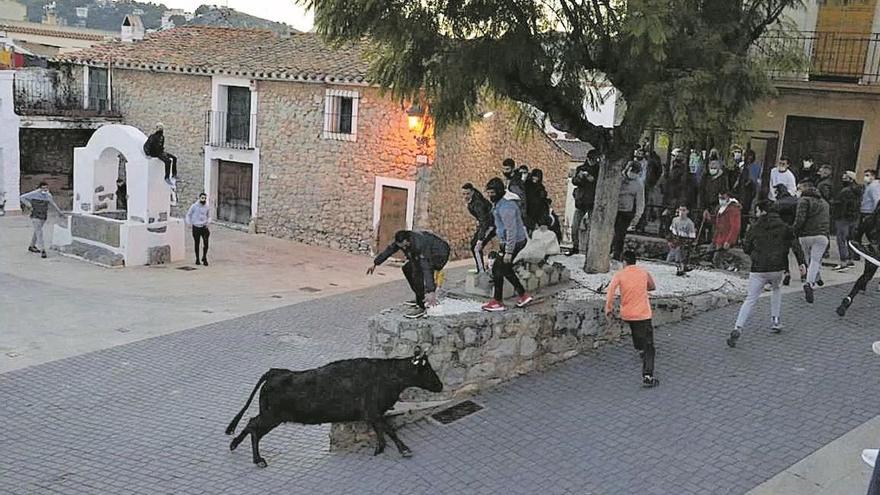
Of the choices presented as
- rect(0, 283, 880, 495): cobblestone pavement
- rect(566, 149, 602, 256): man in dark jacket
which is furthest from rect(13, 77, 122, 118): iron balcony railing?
rect(566, 149, 602, 256): man in dark jacket

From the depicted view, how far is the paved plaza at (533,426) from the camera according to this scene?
7.07 metres

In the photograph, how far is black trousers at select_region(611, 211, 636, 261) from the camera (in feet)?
41.7

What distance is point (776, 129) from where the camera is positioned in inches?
666

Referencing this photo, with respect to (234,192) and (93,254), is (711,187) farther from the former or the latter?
(234,192)

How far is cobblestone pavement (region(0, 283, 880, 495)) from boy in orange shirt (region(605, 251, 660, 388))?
334mm

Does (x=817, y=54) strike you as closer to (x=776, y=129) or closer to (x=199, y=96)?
(x=776, y=129)

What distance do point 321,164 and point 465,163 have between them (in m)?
3.98

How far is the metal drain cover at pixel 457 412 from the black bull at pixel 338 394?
2.28ft

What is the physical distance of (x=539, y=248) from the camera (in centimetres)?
1047

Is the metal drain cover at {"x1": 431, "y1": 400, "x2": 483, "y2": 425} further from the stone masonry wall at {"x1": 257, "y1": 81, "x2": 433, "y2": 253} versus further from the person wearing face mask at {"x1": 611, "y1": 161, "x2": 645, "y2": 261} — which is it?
the stone masonry wall at {"x1": 257, "y1": 81, "x2": 433, "y2": 253}

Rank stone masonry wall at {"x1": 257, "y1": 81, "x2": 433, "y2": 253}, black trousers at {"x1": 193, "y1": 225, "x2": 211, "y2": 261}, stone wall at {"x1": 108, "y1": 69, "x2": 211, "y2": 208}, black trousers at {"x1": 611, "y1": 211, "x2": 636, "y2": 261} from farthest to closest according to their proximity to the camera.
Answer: stone wall at {"x1": 108, "y1": 69, "x2": 211, "y2": 208}
stone masonry wall at {"x1": 257, "y1": 81, "x2": 433, "y2": 253}
black trousers at {"x1": 193, "y1": 225, "x2": 211, "y2": 261}
black trousers at {"x1": 611, "y1": 211, "x2": 636, "y2": 261}

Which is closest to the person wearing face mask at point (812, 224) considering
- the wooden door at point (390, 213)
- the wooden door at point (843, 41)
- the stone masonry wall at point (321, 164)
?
the wooden door at point (843, 41)

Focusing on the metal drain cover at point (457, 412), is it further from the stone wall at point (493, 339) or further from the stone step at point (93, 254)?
the stone step at point (93, 254)

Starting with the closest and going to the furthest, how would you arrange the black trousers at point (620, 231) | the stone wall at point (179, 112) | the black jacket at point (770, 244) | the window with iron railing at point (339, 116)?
the black jacket at point (770, 244) < the black trousers at point (620, 231) < the window with iron railing at point (339, 116) < the stone wall at point (179, 112)
